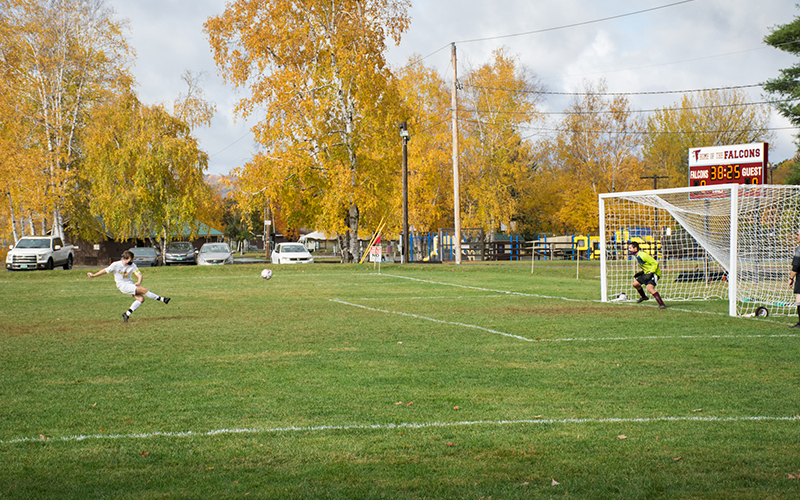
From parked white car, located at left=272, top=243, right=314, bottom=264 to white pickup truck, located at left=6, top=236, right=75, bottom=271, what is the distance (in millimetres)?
11444

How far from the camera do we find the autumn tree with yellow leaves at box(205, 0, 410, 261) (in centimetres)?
3588

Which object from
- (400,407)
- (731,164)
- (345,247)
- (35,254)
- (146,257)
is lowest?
(400,407)

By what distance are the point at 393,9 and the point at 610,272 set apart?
19.2 meters

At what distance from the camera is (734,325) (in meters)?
12.9

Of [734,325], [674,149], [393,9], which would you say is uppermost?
→ [393,9]

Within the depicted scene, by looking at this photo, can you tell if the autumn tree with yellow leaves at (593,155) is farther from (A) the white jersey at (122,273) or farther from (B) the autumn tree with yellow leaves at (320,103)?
(A) the white jersey at (122,273)

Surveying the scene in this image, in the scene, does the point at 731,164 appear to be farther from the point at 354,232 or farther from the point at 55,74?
the point at 55,74

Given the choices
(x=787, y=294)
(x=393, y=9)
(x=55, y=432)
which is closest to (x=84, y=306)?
(x=55, y=432)

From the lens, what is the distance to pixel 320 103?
36062 mm

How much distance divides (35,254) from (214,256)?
876 centimetres

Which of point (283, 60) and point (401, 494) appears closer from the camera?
point (401, 494)

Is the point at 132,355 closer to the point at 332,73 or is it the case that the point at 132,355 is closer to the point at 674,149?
the point at 332,73

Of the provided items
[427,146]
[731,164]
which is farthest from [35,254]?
[731,164]

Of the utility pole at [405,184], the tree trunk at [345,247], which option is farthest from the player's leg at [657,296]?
the tree trunk at [345,247]
